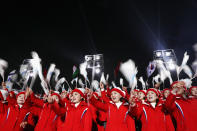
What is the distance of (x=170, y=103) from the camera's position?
3.73 m

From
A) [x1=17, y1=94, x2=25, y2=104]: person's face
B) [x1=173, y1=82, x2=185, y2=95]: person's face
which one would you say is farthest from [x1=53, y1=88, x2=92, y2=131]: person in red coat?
[x1=173, y1=82, x2=185, y2=95]: person's face

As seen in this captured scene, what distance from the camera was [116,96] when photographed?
163 inches

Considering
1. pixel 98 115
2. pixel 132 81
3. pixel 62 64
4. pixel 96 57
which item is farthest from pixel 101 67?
pixel 132 81

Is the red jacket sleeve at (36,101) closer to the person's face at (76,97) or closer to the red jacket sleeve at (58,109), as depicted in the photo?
the red jacket sleeve at (58,109)

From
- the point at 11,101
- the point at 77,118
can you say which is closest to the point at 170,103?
the point at 77,118

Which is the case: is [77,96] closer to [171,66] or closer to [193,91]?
[193,91]

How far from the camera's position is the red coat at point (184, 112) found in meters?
3.84

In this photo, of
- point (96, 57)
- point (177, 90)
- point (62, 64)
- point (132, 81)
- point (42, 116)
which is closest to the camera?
point (132, 81)

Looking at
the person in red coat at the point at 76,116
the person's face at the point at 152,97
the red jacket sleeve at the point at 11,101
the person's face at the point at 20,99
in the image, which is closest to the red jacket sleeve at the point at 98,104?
the person in red coat at the point at 76,116

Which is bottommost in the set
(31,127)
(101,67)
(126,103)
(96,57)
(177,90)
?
(31,127)

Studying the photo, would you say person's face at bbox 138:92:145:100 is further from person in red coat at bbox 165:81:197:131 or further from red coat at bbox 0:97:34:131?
red coat at bbox 0:97:34:131

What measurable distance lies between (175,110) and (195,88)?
1.14 metres

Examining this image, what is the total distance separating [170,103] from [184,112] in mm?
650

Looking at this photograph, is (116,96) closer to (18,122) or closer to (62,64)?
(18,122)
